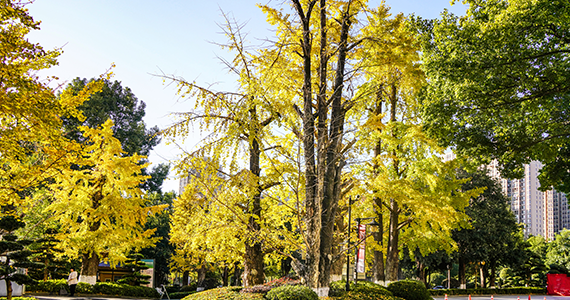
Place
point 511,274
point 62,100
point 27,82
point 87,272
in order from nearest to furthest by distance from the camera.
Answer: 1. point 27,82
2. point 62,100
3. point 87,272
4. point 511,274

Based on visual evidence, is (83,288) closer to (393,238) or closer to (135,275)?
(135,275)

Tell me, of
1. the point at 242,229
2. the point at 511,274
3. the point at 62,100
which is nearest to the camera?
the point at 62,100

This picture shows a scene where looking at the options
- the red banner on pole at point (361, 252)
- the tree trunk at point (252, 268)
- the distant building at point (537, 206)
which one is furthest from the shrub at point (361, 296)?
the distant building at point (537, 206)

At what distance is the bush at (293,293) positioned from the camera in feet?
33.2

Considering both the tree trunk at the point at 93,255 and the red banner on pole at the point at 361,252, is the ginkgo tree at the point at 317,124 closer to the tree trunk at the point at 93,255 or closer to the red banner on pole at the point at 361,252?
the red banner on pole at the point at 361,252

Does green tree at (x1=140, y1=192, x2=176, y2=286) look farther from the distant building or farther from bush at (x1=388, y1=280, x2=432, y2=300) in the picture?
the distant building

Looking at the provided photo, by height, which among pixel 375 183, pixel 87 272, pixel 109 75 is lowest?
pixel 87 272

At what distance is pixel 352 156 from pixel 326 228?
2153 millimetres

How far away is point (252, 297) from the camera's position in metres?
11.1

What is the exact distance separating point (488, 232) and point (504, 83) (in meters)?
25.6

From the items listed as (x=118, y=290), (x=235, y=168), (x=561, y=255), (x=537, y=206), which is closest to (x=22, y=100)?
(x=235, y=168)

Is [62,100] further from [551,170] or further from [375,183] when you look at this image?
[551,170]

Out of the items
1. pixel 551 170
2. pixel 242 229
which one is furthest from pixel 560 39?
pixel 242 229

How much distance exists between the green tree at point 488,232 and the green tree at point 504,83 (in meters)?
21.1
